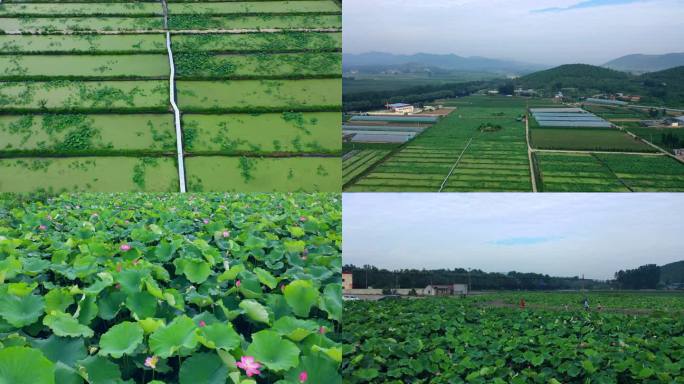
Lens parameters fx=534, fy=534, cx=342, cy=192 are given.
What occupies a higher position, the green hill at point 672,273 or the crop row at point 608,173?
the crop row at point 608,173

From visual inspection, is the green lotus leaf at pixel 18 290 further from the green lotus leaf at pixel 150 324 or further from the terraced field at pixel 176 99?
the terraced field at pixel 176 99

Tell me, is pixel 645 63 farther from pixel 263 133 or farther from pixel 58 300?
pixel 263 133

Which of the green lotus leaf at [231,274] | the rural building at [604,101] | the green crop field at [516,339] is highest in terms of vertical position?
the rural building at [604,101]

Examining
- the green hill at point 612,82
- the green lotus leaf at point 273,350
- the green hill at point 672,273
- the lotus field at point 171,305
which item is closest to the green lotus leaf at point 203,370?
the lotus field at point 171,305

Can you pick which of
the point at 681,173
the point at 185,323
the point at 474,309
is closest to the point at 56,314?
the point at 185,323

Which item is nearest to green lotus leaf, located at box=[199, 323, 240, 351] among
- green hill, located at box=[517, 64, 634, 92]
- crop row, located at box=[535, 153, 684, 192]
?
crop row, located at box=[535, 153, 684, 192]

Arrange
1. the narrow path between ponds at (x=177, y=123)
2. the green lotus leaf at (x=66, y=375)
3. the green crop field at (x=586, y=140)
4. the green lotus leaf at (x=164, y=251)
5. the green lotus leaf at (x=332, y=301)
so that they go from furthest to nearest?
the narrow path between ponds at (x=177, y=123)
the green lotus leaf at (x=164, y=251)
the green crop field at (x=586, y=140)
the green lotus leaf at (x=332, y=301)
the green lotus leaf at (x=66, y=375)

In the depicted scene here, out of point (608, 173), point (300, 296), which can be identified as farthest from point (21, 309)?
point (608, 173)

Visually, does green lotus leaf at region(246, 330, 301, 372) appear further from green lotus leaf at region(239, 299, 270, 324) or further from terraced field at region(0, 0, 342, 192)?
terraced field at region(0, 0, 342, 192)
